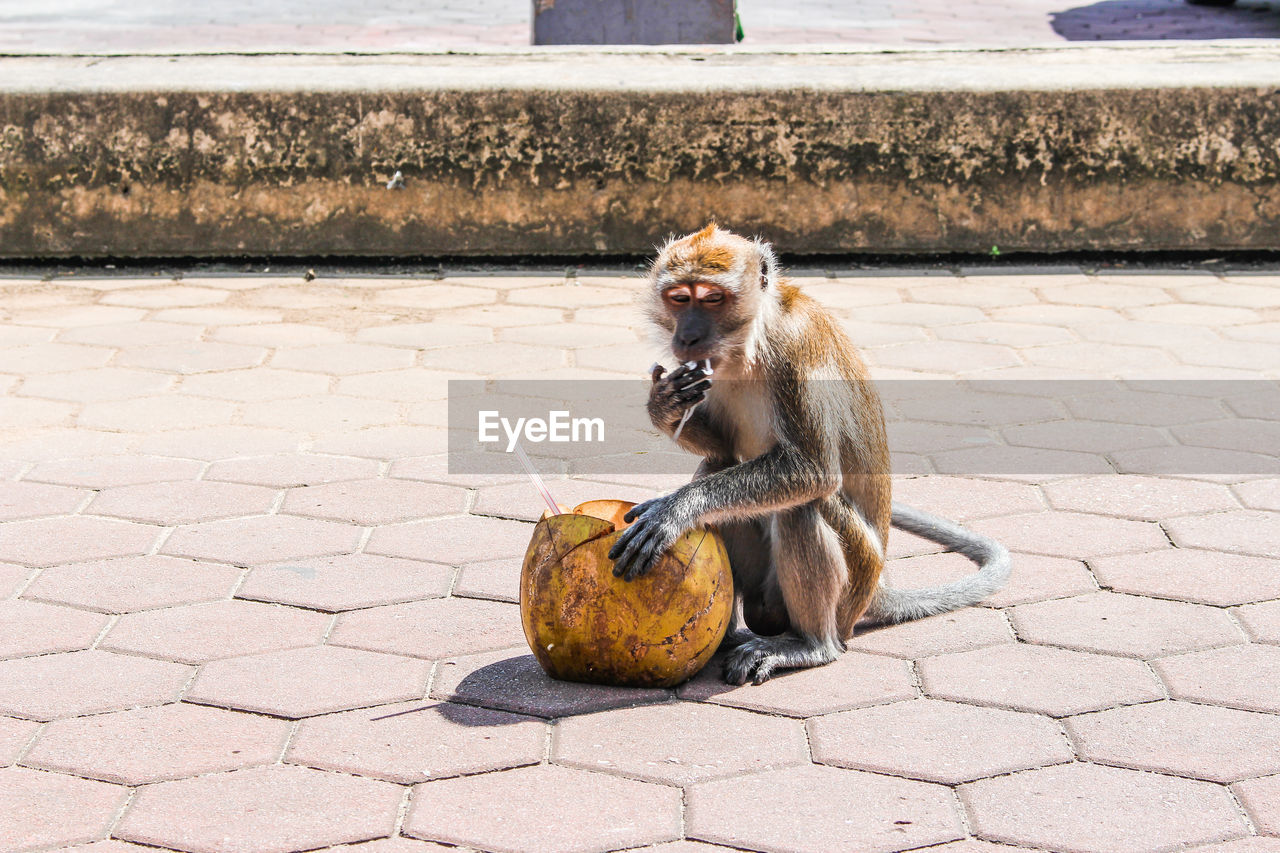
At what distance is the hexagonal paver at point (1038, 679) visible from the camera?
3102 mm

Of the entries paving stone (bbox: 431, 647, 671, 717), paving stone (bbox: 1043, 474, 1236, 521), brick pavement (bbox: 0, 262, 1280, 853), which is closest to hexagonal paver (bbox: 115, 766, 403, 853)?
brick pavement (bbox: 0, 262, 1280, 853)

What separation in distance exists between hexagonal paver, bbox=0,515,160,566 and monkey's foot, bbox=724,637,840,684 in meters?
1.67

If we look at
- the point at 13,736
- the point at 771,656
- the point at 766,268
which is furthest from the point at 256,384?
the point at 771,656

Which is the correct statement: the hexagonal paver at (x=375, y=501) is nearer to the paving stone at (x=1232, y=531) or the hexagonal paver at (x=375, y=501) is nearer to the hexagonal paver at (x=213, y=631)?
the hexagonal paver at (x=213, y=631)

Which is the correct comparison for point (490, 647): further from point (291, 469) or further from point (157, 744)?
point (291, 469)

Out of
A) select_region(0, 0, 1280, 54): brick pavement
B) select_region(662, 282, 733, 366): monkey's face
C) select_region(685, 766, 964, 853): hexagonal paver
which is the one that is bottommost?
select_region(685, 766, 964, 853): hexagonal paver

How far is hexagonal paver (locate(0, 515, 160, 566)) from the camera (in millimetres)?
3791

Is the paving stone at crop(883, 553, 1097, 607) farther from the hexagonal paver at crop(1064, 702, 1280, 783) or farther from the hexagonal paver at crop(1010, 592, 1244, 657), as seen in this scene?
the hexagonal paver at crop(1064, 702, 1280, 783)

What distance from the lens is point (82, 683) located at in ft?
10.3

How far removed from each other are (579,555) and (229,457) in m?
1.89

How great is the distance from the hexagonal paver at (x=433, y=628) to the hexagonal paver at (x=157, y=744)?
1.37ft

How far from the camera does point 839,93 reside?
21.0ft

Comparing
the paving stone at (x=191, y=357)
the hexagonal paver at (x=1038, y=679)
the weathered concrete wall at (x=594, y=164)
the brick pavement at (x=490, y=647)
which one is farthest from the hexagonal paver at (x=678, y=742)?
the weathered concrete wall at (x=594, y=164)

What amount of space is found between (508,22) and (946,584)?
10396 mm
